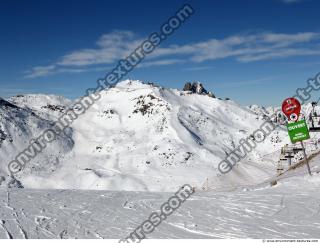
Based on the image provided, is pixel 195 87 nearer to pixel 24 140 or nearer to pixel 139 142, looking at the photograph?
pixel 139 142

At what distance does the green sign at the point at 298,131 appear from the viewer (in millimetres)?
14375

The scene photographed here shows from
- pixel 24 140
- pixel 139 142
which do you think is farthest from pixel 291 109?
pixel 24 140

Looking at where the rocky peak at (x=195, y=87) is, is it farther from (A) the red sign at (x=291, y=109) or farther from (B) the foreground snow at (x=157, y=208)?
(B) the foreground snow at (x=157, y=208)

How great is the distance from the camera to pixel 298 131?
571 inches

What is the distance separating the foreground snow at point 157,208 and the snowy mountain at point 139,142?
36.9m

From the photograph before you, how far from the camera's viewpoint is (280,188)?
45.6 feet

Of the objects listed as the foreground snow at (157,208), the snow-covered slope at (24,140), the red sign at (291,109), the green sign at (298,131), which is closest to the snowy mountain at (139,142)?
the snow-covered slope at (24,140)

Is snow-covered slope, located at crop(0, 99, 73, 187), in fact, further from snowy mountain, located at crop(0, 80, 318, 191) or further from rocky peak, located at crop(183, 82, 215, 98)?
rocky peak, located at crop(183, 82, 215, 98)

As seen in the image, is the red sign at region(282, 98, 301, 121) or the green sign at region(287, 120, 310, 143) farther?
the red sign at region(282, 98, 301, 121)

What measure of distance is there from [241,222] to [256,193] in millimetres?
3998

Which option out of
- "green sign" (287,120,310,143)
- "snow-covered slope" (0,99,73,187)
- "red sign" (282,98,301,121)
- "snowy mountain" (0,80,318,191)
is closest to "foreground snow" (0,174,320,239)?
"green sign" (287,120,310,143)

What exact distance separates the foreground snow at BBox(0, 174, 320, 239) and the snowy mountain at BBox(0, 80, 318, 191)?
121 ft

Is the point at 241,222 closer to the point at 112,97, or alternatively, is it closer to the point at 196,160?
the point at 196,160

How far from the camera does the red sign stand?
14.8 metres
